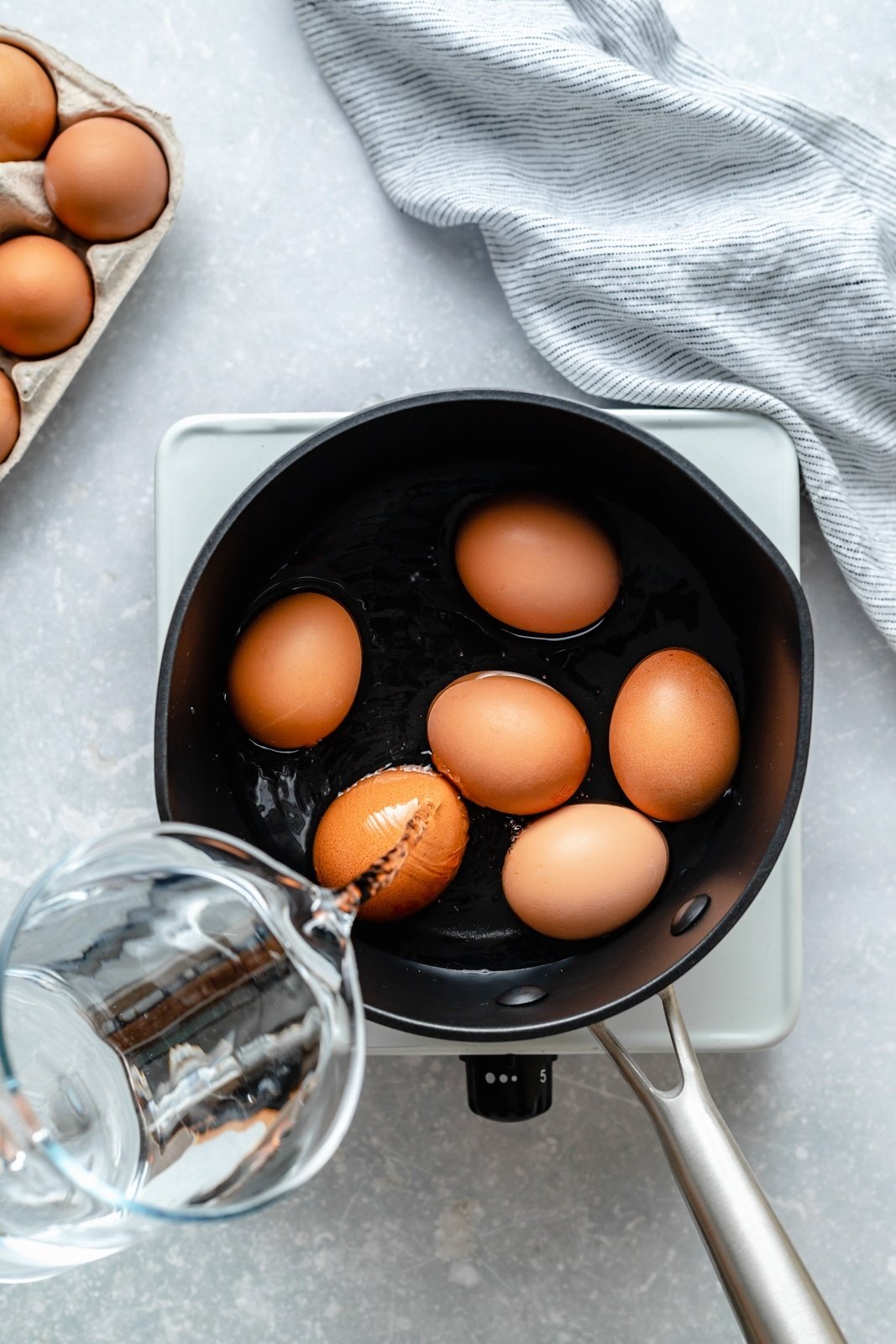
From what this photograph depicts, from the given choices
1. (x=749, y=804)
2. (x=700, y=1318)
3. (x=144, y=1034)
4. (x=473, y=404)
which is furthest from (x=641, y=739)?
(x=700, y=1318)

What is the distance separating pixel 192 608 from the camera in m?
0.54

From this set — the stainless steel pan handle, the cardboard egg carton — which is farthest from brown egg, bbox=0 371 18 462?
the stainless steel pan handle

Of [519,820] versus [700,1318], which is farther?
[700,1318]

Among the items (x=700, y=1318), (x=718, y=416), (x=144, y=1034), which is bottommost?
(x=700, y=1318)

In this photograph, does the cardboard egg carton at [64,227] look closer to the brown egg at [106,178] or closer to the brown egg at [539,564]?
the brown egg at [106,178]

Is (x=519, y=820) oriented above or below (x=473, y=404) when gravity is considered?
below

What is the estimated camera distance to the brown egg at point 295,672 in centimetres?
60

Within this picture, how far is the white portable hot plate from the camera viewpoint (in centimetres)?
65

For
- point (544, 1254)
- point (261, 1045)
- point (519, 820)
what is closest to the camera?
point (261, 1045)

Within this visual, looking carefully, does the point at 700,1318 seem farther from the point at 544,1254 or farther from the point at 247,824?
the point at 247,824

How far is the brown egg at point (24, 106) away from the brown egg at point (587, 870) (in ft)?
1.63

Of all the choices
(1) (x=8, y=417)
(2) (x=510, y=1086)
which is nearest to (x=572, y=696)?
(2) (x=510, y=1086)

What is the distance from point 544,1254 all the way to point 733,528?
0.49m

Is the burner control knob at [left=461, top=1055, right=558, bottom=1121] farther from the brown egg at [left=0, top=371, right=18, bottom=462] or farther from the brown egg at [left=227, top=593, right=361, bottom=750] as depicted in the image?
the brown egg at [left=0, top=371, right=18, bottom=462]
